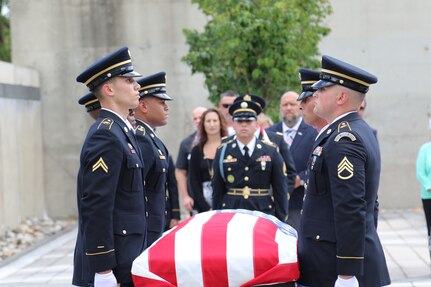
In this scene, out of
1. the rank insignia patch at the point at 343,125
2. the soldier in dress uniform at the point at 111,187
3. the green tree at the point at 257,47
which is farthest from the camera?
the green tree at the point at 257,47

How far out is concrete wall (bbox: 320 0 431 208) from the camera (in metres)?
14.9

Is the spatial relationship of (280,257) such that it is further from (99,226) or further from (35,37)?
(35,37)

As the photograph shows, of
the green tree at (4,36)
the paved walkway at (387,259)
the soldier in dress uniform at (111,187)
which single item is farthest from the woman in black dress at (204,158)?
the green tree at (4,36)

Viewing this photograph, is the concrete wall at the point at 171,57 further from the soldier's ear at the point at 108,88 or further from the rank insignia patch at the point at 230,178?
the soldier's ear at the point at 108,88

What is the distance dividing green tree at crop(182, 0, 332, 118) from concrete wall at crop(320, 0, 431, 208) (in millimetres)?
3005

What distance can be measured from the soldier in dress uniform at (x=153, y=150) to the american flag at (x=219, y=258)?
1.00m

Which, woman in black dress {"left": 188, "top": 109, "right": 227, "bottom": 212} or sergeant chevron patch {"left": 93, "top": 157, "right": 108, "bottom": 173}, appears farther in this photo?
woman in black dress {"left": 188, "top": 109, "right": 227, "bottom": 212}

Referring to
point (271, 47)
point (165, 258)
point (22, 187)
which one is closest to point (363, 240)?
point (165, 258)

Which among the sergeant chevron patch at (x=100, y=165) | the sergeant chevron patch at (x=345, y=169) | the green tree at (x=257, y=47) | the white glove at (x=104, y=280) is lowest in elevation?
the white glove at (x=104, y=280)

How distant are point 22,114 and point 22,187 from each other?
50.5 inches

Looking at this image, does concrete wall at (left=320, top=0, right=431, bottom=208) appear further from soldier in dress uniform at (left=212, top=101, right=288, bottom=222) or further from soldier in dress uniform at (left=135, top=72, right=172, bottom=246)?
soldier in dress uniform at (left=135, top=72, right=172, bottom=246)

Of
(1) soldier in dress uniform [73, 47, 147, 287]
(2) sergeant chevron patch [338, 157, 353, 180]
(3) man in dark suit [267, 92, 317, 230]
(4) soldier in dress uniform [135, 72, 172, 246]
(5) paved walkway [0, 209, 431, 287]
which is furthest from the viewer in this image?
(5) paved walkway [0, 209, 431, 287]

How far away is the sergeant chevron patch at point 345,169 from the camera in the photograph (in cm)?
379

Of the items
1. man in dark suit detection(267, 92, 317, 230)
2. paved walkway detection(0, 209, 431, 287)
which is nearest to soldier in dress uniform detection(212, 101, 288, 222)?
man in dark suit detection(267, 92, 317, 230)
